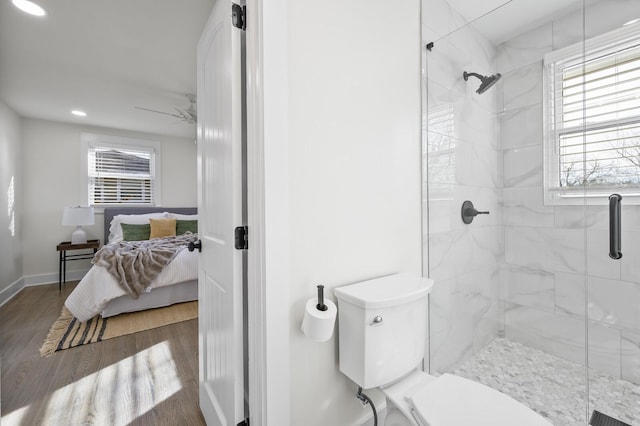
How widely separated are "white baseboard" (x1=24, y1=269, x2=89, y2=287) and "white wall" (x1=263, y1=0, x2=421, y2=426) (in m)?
4.84

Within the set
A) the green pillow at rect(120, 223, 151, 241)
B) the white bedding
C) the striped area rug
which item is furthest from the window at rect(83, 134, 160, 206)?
the white bedding

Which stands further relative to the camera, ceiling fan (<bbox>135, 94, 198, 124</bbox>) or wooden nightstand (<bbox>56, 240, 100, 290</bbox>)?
wooden nightstand (<bbox>56, 240, 100, 290</bbox>)

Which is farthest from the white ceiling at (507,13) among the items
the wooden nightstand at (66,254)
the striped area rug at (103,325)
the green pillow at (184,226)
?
the wooden nightstand at (66,254)

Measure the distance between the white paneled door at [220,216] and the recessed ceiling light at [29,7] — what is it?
132cm

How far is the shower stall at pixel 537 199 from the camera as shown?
1.37 m

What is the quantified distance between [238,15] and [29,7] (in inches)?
75.4

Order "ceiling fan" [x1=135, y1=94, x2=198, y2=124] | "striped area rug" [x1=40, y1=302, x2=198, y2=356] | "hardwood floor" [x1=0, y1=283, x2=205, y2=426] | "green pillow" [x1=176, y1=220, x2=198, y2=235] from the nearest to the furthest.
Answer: "hardwood floor" [x1=0, y1=283, x2=205, y2=426] → "striped area rug" [x1=40, y1=302, x2=198, y2=356] → "ceiling fan" [x1=135, y1=94, x2=198, y2=124] → "green pillow" [x1=176, y1=220, x2=198, y2=235]

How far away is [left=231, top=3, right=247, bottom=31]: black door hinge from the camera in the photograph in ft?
Answer: 3.37

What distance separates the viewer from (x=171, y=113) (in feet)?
12.4

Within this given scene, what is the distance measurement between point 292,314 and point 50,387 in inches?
74.4

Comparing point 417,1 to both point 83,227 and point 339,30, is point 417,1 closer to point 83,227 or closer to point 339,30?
point 339,30

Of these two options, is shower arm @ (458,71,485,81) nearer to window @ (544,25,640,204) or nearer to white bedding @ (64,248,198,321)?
window @ (544,25,640,204)

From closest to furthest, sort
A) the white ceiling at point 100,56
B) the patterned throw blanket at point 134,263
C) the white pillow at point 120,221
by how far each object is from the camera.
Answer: the white ceiling at point 100,56 < the patterned throw blanket at point 134,263 < the white pillow at point 120,221

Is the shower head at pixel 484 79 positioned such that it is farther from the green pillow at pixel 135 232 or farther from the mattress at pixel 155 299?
the green pillow at pixel 135 232
